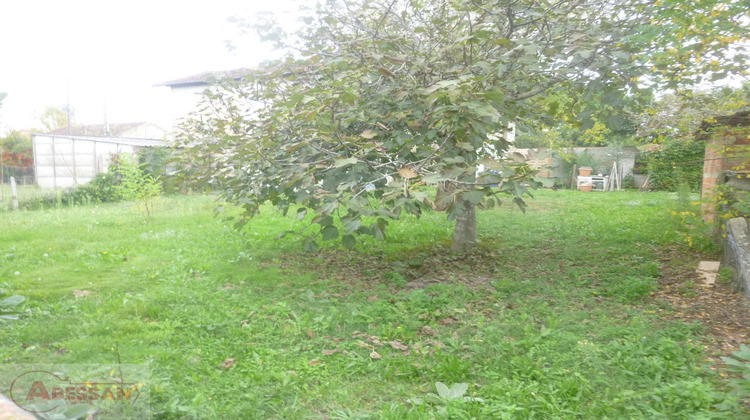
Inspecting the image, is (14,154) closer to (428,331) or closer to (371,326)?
(371,326)

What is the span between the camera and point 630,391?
2.44 meters

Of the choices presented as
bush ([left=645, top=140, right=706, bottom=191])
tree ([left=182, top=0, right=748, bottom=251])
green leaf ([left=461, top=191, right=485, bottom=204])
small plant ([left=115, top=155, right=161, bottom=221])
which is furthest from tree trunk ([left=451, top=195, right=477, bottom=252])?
bush ([left=645, top=140, right=706, bottom=191])

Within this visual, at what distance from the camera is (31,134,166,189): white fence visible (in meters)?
15.0

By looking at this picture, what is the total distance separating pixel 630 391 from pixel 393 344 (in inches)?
60.1

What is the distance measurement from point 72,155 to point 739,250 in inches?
703

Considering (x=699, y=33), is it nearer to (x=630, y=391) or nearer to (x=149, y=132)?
(x=630, y=391)

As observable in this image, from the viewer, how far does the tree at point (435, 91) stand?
303 centimetres

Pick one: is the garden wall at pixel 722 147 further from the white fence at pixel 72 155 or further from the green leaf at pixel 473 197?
the white fence at pixel 72 155

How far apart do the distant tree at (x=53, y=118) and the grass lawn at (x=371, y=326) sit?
1428 inches

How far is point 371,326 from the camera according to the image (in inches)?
142

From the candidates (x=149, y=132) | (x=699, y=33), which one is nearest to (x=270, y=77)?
(x=699, y=33)

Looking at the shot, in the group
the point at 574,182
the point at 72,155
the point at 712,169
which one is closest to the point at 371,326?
the point at 712,169

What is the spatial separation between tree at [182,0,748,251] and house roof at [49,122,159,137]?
2834cm

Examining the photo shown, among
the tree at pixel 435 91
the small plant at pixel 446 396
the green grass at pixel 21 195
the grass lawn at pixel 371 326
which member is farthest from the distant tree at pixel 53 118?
the small plant at pixel 446 396
